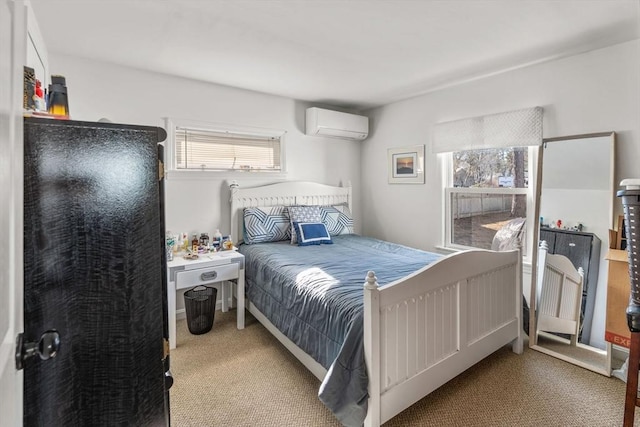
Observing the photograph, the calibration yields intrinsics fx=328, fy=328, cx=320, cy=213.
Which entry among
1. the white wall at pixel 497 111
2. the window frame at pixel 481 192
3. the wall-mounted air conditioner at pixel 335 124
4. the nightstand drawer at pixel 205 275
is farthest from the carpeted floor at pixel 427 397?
the wall-mounted air conditioner at pixel 335 124

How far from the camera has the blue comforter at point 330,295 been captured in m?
1.64

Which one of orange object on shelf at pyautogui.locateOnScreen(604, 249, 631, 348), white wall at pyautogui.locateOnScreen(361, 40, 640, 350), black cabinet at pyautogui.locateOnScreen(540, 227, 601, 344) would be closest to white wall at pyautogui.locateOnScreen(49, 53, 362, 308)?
white wall at pyautogui.locateOnScreen(361, 40, 640, 350)

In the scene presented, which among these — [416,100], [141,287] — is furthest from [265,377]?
[416,100]

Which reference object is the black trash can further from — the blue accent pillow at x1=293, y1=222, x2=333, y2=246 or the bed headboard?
the blue accent pillow at x1=293, y1=222, x2=333, y2=246

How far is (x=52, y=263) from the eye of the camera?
2.92 ft

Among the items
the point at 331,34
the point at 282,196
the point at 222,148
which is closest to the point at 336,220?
the point at 282,196

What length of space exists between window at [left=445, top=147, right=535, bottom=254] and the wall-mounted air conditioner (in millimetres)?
1207

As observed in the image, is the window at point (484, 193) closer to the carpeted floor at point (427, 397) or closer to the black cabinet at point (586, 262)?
the black cabinet at point (586, 262)

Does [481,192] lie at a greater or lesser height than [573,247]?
greater

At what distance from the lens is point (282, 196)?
3.75 m

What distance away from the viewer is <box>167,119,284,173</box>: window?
3.20 metres

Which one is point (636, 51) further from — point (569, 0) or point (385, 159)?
point (385, 159)

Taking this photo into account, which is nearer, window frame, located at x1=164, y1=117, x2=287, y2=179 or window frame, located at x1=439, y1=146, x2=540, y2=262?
window frame, located at x1=439, y1=146, x2=540, y2=262

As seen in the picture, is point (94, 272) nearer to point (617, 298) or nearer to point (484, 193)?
point (617, 298)
